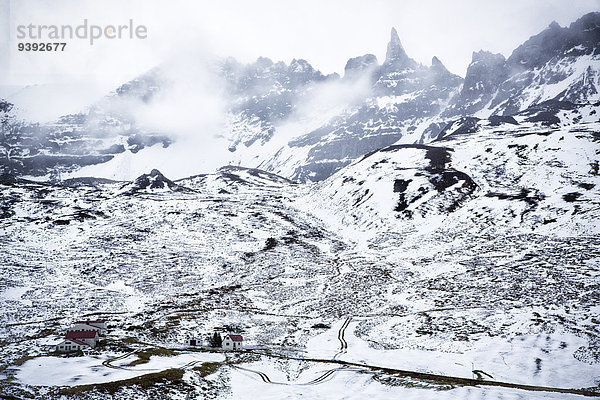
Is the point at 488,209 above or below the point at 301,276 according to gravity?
above

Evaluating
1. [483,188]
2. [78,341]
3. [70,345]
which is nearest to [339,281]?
[78,341]

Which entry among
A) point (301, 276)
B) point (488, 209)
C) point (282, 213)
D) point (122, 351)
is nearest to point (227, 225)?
point (282, 213)

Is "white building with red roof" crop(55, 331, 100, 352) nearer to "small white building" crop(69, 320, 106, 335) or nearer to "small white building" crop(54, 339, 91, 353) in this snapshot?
"small white building" crop(54, 339, 91, 353)

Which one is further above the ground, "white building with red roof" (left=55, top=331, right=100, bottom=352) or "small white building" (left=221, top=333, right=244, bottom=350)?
"white building with red roof" (left=55, top=331, right=100, bottom=352)

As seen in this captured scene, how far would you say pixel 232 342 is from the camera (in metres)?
38.1

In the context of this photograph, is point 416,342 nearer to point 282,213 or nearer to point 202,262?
point 202,262

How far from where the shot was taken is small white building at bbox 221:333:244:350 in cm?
3803

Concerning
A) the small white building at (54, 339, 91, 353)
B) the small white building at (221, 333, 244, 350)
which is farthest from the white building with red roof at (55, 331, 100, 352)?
the small white building at (221, 333, 244, 350)

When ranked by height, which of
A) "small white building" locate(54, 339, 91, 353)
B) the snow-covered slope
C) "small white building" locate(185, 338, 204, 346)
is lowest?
"small white building" locate(185, 338, 204, 346)

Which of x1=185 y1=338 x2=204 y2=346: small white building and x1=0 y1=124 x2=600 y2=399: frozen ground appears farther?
x1=185 y1=338 x2=204 y2=346: small white building

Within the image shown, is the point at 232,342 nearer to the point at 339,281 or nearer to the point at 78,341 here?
the point at 78,341

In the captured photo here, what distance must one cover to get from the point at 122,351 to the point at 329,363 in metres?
18.4

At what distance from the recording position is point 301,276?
6669cm

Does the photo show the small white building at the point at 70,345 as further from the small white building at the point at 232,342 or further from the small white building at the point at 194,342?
the small white building at the point at 232,342
